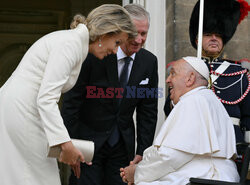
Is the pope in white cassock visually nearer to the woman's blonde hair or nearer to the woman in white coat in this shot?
the woman in white coat

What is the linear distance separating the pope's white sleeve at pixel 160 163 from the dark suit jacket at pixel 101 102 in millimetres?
654

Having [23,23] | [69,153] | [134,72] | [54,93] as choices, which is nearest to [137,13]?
[134,72]

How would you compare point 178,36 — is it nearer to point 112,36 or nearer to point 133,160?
point 133,160

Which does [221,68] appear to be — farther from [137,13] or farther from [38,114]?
[38,114]

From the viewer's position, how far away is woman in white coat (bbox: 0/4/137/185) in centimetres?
338

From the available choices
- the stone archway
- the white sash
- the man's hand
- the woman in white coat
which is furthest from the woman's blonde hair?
the stone archway

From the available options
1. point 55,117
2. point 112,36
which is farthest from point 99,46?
point 55,117

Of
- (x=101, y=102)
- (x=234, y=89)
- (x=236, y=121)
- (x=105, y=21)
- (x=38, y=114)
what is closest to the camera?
(x=38, y=114)

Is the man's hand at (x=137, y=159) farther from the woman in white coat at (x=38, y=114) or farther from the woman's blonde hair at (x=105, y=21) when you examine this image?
the woman's blonde hair at (x=105, y=21)

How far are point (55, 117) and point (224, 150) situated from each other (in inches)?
44.5

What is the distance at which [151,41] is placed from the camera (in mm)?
5867

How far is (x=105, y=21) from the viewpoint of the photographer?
3709 millimetres

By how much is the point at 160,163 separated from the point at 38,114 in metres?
0.83

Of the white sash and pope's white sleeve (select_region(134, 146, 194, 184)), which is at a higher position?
the white sash
